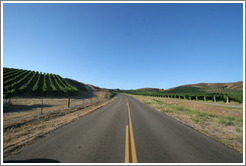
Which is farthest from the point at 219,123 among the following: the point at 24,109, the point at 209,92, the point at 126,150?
the point at 209,92

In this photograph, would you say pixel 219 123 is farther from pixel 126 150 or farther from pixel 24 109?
pixel 24 109

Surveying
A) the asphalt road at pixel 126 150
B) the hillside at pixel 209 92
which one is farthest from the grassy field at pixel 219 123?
the hillside at pixel 209 92

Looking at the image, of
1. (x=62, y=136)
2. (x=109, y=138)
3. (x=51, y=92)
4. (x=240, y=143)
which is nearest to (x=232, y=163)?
(x=240, y=143)

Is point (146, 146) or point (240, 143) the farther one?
point (240, 143)

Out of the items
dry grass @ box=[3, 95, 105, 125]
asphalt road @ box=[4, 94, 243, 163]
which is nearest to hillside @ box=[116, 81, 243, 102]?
asphalt road @ box=[4, 94, 243, 163]

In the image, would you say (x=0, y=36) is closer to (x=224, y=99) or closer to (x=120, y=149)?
(x=120, y=149)

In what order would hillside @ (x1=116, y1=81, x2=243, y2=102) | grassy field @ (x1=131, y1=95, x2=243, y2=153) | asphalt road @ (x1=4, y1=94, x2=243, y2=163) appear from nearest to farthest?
asphalt road @ (x1=4, y1=94, x2=243, y2=163) < grassy field @ (x1=131, y1=95, x2=243, y2=153) < hillside @ (x1=116, y1=81, x2=243, y2=102)

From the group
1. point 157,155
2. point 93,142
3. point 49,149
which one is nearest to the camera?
point 157,155

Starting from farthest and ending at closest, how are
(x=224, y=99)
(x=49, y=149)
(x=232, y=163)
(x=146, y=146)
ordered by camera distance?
1. (x=224, y=99)
2. (x=146, y=146)
3. (x=49, y=149)
4. (x=232, y=163)

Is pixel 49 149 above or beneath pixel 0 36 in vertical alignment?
beneath

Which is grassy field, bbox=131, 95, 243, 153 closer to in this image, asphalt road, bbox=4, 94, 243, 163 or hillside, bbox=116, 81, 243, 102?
asphalt road, bbox=4, 94, 243, 163

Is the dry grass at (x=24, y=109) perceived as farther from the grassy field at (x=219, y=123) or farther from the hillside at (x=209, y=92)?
the hillside at (x=209, y=92)

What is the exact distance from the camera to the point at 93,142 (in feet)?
14.5

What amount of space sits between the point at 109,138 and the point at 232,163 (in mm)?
4498
